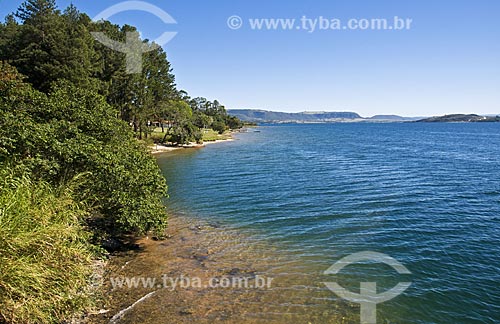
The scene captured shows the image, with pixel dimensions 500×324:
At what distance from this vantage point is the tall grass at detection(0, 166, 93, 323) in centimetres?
792

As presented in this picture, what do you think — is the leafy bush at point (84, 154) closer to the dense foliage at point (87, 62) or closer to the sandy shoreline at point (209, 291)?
the sandy shoreline at point (209, 291)

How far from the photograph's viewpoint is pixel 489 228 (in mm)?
20891

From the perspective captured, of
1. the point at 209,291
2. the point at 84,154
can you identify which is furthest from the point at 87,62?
the point at 209,291

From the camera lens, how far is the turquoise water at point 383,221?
45.8 ft

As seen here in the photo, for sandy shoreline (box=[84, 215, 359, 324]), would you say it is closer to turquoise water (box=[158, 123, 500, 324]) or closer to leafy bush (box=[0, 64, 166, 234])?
turquoise water (box=[158, 123, 500, 324])

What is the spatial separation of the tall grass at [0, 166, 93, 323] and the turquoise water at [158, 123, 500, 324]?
8.64m

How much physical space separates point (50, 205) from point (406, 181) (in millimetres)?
35292

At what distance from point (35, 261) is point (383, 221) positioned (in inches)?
828


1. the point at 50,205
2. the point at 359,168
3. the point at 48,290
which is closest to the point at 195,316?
the point at 48,290

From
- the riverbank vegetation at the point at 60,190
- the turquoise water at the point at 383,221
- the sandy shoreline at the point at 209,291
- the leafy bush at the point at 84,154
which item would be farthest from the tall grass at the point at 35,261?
the turquoise water at the point at 383,221

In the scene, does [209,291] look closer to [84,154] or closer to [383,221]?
[84,154]

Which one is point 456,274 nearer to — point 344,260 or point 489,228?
point 344,260

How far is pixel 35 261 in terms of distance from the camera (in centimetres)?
860

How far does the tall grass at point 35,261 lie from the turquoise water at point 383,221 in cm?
864
